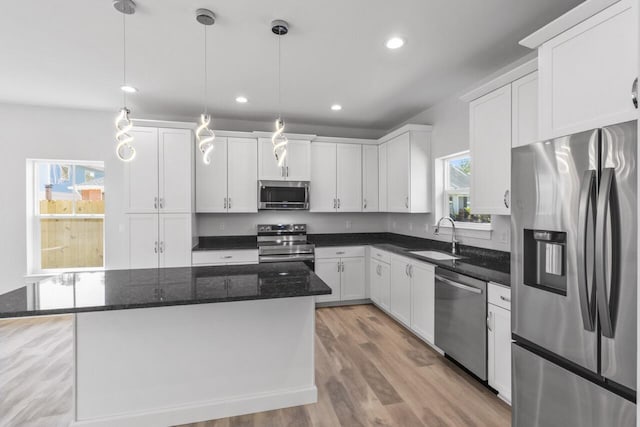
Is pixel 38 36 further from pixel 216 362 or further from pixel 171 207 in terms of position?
pixel 216 362

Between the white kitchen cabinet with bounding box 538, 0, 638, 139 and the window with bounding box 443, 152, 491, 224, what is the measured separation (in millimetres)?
1721

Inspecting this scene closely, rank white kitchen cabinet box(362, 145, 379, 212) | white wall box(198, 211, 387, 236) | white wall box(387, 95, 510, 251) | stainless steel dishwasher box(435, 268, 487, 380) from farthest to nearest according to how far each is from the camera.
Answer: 1. white kitchen cabinet box(362, 145, 379, 212)
2. white wall box(198, 211, 387, 236)
3. white wall box(387, 95, 510, 251)
4. stainless steel dishwasher box(435, 268, 487, 380)

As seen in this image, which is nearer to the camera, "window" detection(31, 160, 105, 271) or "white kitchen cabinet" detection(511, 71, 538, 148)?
"white kitchen cabinet" detection(511, 71, 538, 148)

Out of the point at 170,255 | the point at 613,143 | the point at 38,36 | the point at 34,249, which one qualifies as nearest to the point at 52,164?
the point at 34,249

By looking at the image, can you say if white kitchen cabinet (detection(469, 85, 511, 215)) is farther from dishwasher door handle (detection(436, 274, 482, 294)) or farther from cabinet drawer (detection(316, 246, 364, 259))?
cabinet drawer (detection(316, 246, 364, 259))

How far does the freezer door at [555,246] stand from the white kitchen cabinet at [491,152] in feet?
2.39

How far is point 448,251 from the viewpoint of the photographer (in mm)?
3717

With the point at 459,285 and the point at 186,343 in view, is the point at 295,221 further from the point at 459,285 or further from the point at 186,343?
the point at 186,343

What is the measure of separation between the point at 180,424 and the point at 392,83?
3.55 metres

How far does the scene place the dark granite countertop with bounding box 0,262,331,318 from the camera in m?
1.62

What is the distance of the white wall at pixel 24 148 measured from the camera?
13.3 feet

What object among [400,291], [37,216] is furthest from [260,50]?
[37,216]

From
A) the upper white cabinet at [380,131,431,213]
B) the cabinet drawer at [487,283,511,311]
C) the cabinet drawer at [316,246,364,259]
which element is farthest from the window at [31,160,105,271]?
the cabinet drawer at [487,283,511,311]

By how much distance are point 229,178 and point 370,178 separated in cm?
214
